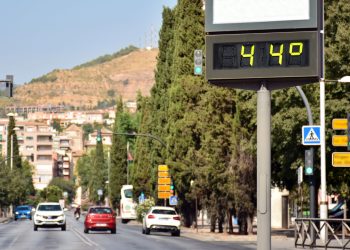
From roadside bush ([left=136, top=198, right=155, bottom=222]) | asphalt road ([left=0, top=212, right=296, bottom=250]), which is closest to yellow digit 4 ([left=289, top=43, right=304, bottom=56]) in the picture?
asphalt road ([left=0, top=212, right=296, bottom=250])

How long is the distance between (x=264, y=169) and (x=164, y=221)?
154 ft

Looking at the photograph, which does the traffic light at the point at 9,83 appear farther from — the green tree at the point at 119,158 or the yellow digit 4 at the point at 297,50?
the green tree at the point at 119,158

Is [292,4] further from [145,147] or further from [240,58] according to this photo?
[145,147]

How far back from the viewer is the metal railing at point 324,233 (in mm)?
33875

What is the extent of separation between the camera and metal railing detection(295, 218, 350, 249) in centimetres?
3388

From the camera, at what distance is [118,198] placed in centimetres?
14388

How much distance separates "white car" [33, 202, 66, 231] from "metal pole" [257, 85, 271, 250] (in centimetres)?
5230

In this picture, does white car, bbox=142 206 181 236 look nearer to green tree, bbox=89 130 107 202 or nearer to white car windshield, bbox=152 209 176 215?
white car windshield, bbox=152 209 176 215

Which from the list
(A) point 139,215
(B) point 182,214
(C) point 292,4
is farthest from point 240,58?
(A) point 139,215

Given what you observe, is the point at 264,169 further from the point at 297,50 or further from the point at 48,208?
the point at 48,208

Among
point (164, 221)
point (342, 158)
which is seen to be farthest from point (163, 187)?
point (342, 158)

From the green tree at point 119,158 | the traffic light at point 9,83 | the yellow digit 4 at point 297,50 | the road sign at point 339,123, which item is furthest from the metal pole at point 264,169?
the green tree at point 119,158

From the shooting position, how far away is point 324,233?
35.1m

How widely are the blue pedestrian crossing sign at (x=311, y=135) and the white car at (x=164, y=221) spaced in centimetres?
2095
